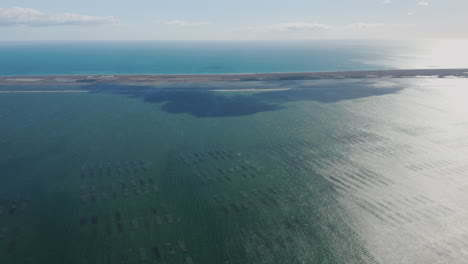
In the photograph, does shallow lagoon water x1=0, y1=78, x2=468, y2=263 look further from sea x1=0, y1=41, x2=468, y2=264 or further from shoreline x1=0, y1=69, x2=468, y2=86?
shoreline x1=0, y1=69, x2=468, y2=86

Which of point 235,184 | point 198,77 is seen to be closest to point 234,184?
point 235,184

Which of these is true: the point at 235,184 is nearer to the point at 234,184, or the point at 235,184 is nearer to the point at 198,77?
the point at 234,184

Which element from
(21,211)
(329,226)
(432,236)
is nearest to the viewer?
(432,236)

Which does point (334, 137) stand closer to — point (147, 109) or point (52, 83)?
point (147, 109)

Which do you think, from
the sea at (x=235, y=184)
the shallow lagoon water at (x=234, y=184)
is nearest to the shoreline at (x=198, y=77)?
the sea at (x=235, y=184)

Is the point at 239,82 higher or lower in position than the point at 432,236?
higher

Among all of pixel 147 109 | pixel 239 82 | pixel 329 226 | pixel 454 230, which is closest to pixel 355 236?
pixel 329 226

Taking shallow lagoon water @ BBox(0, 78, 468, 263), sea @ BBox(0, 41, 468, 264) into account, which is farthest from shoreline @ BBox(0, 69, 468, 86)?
shallow lagoon water @ BBox(0, 78, 468, 263)
